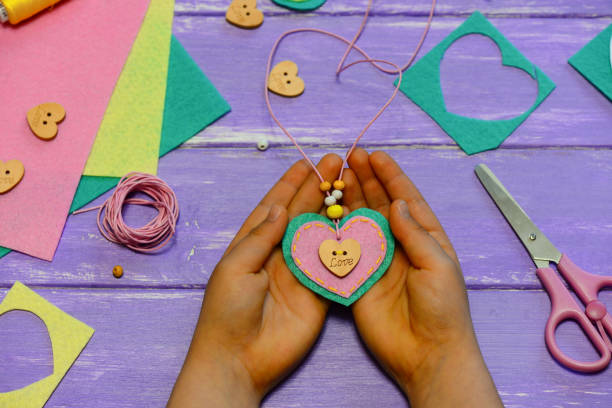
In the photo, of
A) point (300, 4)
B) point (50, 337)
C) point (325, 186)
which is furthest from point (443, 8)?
point (50, 337)

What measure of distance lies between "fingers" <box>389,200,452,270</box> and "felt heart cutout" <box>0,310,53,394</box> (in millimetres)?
621

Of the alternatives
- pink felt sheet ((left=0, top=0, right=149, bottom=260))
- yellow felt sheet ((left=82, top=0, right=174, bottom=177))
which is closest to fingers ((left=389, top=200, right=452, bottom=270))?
yellow felt sheet ((left=82, top=0, right=174, bottom=177))

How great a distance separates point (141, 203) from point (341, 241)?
1.26 feet

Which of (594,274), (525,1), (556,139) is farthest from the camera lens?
(525,1)

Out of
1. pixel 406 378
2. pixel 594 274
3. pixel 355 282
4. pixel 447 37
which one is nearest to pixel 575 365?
pixel 594 274

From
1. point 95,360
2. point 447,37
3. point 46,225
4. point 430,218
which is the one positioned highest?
point 447,37

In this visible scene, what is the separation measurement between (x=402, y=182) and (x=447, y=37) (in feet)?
1.27

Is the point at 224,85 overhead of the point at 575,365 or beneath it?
overhead

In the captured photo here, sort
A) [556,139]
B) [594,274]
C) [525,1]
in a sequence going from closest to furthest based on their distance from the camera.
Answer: [594,274]
[556,139]
[525,1]

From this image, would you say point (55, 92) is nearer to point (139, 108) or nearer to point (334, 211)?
point (139, 108)

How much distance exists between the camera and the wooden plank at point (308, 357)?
0.85 meters

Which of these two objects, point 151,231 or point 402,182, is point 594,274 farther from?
point 151,231

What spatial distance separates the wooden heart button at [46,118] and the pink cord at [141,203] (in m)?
0.17

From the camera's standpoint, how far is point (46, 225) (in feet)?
3.10
